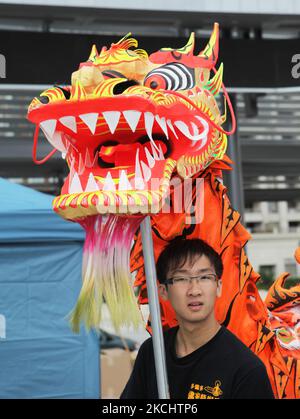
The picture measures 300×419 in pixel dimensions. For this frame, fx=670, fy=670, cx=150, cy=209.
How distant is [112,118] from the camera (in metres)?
1.36

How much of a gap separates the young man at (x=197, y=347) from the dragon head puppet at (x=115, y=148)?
0.22 metres

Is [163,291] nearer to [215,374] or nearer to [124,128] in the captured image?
[215,374]

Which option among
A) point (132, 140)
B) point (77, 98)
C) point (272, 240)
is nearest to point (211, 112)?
point (132, 140)

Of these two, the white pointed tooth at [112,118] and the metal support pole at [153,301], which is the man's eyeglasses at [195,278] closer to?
the metal support pole at [153,301]

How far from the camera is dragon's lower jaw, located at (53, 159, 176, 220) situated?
4.42 ft

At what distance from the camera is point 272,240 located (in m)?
19.5

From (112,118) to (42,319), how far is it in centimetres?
219

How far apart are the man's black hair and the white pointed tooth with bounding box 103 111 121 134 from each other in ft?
1.38

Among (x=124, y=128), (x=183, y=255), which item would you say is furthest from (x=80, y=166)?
(x=183, y=255)

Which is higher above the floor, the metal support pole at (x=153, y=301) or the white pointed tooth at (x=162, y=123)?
the white pointed tooth at (x=162, y=123)

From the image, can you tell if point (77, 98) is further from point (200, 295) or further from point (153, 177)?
point (200, 295)

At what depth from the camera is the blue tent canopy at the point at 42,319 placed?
329 cm

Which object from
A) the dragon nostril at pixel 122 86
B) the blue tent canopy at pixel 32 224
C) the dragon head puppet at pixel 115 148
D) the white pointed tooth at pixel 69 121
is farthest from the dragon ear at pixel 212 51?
Result: the blue tent canopy at pixel 32 224

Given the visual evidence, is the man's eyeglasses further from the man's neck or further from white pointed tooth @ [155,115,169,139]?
white pointed tooth @ [155,115,169,139]
